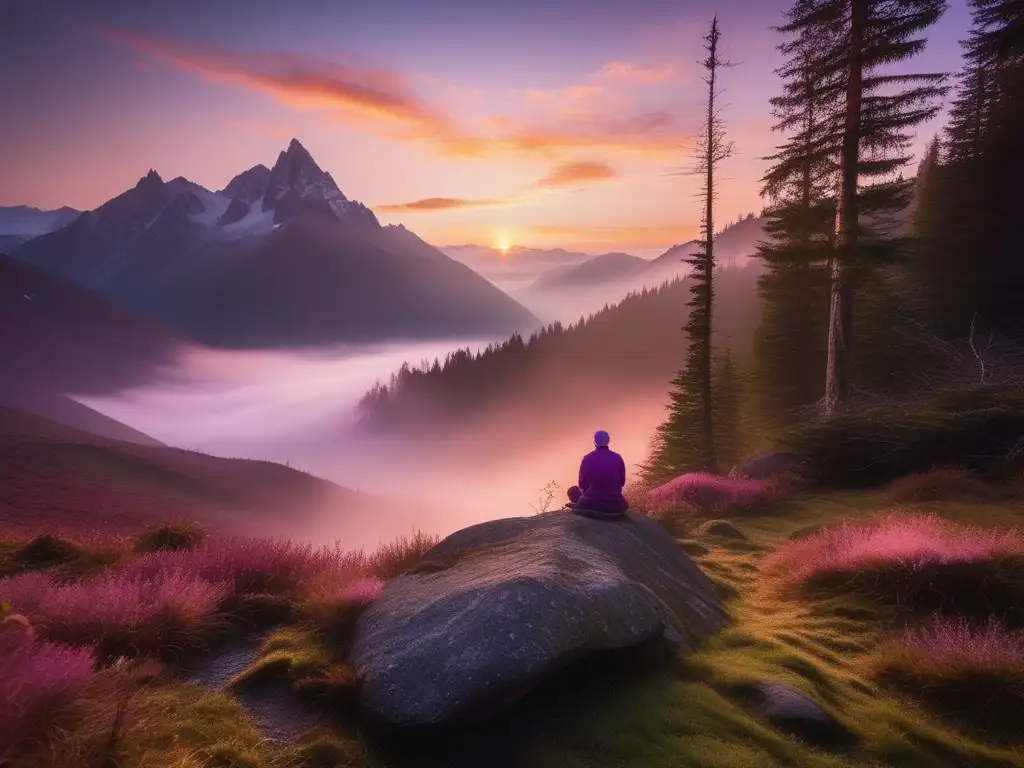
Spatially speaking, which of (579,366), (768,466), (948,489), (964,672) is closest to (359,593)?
(964,672)

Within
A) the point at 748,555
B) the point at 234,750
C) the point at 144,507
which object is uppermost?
the point at 234,750

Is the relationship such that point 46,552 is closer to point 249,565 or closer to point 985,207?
point 249,565

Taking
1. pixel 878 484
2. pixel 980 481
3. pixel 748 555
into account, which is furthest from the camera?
pixel 878 484

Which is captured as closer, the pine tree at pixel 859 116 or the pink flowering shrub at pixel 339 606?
the pink flowering shrub at pixel 339 606

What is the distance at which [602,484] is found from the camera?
8812mm

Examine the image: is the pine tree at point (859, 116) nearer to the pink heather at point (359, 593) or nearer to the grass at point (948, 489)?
the grass at point (948, 489)

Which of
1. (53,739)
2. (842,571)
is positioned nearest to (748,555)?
(842,571)

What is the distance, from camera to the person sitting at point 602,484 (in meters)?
8.73

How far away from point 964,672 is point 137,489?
202 ft

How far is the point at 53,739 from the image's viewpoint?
3545 millimetres

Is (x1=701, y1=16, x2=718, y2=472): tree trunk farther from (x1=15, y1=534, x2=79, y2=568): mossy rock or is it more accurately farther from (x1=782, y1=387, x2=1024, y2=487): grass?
(x1=15, y1=534, x2=79, y2=568): mossy rock

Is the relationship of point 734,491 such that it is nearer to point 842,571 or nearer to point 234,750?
point 842,571

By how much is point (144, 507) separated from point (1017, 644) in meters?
55.3

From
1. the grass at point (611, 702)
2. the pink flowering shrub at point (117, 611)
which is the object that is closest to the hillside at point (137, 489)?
the pink flowering shrub at point (117, 611)
